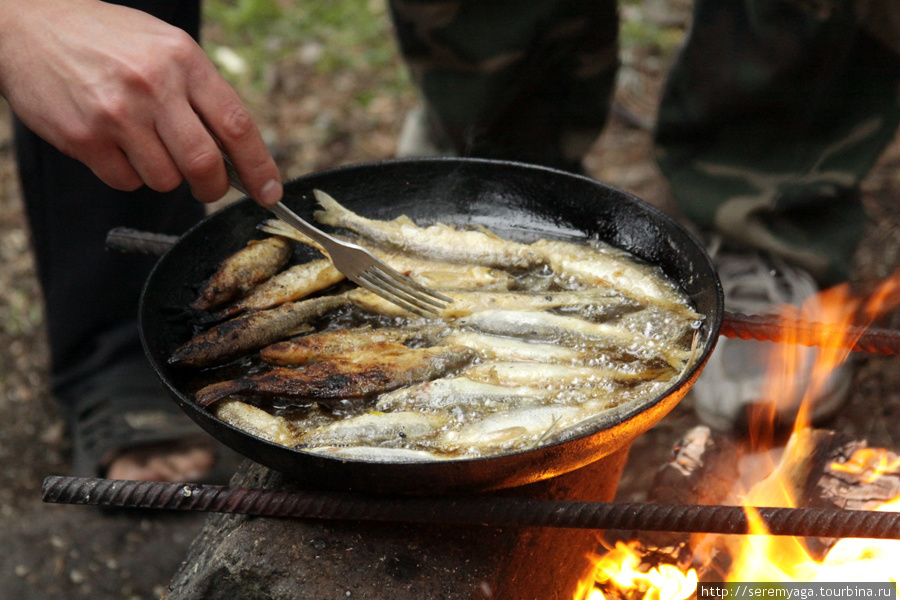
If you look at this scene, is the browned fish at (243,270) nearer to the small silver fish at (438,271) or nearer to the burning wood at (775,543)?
the small silver fish at (438,271)

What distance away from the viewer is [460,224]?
2.78 m

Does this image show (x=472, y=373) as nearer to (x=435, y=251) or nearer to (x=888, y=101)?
(x=435, y=251)

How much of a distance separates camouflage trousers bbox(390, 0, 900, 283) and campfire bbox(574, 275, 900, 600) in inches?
52.8

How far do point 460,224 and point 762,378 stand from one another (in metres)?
1.61

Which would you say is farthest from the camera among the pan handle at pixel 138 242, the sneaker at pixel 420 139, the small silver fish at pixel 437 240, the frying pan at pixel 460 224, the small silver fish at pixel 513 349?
the sneaker at pixel 420 139

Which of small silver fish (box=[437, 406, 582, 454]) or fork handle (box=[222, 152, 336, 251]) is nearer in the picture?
small silver fish (box=[437, 406, 582, 454])

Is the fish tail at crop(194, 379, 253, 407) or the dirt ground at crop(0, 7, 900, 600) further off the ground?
the fish tail at crop(194, 379, 253, 407)

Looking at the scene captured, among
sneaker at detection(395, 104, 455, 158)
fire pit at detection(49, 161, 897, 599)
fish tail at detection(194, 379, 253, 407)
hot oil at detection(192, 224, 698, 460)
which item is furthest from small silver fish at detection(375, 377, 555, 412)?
sneaker at detection(395, 104, 455, 158)

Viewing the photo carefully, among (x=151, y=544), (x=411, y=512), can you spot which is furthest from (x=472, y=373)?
(x=151, y=544)

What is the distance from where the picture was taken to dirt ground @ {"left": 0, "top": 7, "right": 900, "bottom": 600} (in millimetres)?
3176

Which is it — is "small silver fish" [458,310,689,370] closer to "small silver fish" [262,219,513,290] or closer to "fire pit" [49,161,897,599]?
"small silver fish" [262,219,513,290]

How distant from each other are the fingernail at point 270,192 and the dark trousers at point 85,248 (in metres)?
1.66

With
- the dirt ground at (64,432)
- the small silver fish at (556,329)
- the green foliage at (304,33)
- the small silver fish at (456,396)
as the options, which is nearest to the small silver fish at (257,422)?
the small silver fish at (456,396)

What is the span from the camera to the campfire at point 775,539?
2.17 meters
